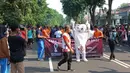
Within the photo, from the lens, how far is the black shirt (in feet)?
27.5

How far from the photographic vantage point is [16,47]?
8406 millimetres

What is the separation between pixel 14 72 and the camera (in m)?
8.68

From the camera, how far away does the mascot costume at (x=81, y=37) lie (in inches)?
615

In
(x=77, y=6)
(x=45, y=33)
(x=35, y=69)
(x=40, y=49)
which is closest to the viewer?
(x=35, y=69)

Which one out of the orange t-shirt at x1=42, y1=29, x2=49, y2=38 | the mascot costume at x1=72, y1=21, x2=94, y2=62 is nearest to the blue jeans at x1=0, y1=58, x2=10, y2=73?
the mascot costume at x1=72, y1=21, x2=94, y2=62

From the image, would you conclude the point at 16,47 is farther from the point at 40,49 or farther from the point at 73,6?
the point at 73,6

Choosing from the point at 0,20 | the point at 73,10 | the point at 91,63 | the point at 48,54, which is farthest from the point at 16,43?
the point at 73,10

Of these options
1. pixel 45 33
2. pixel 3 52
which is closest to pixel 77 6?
pixel 45 33

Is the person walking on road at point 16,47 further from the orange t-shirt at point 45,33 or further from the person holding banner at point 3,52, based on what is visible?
the orange t-shirt at point 45,33

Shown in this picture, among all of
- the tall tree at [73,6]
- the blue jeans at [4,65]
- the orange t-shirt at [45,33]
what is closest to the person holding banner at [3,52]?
the blue jeans at [4,65]

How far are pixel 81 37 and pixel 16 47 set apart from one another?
301 inches

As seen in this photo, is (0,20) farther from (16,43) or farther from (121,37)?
(16,43)

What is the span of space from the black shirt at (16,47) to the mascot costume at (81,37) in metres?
7.32

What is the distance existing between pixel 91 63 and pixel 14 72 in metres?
6.70
